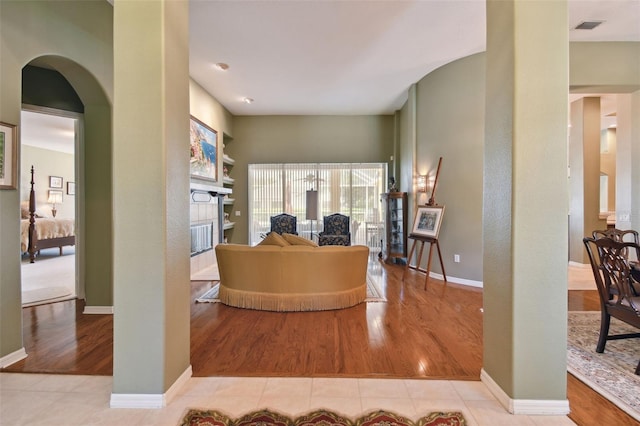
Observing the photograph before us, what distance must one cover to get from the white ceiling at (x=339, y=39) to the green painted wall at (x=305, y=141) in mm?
1598

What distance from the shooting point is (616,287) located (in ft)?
8.17

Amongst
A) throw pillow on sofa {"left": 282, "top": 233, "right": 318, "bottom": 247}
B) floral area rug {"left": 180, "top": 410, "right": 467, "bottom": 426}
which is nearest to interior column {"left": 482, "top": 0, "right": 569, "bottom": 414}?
floral area rug {"left": 180, "top": 410, "right": 467, "bottom": 426}

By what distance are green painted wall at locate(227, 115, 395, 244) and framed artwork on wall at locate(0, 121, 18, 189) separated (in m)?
5.60

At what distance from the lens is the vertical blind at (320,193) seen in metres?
8.12

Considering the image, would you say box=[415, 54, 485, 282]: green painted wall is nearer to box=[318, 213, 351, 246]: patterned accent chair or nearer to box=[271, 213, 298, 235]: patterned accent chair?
box=[318, 213, 351, 246]: patterned accent chair

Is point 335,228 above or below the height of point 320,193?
below

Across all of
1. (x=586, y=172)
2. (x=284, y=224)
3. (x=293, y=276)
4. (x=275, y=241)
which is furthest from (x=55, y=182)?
(x=586, y=172)

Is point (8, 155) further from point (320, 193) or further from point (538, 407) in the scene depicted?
point (320, 193)

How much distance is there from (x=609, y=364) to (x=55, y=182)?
13.1 meters

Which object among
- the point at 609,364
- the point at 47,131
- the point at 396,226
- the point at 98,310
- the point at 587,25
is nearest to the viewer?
the point at 609,364


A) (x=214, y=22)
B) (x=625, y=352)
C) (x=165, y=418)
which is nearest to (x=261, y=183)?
(x=214, y=22)

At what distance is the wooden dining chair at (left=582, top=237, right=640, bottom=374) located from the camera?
2.30m

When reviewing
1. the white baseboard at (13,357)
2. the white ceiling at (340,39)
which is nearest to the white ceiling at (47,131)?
the white ceiling at (340,39)

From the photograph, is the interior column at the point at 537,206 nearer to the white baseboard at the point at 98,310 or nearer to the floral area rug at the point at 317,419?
the floral area rug at the point at 317,419
